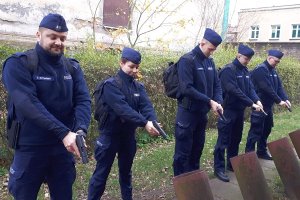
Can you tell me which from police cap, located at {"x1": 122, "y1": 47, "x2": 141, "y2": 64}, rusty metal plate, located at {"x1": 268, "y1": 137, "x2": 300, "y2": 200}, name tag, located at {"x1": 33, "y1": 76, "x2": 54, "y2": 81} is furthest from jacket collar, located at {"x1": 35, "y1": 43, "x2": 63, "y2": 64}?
rusty metal plate, located at {"x1": 268, "y1": 137, "x2": 300, "y2": 200}

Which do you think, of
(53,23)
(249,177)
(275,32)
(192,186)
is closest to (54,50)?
(53,23)

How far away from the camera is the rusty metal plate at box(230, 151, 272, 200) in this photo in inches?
153

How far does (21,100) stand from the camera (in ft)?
9.32

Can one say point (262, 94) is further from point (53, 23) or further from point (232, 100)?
point (53, 23)

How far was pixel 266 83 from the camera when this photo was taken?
249 inches

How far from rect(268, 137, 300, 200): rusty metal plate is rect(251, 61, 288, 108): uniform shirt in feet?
5.60

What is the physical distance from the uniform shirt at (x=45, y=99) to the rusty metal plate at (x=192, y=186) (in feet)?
3.07

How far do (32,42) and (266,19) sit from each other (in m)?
38.3

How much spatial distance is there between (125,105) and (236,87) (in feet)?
7.51

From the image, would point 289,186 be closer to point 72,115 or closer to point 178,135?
point 178,135

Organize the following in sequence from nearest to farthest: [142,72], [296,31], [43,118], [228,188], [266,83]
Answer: [43,118] < [228,188] < [266,83] < [142,72] < [296,31]

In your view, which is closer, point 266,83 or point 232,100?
point 232,100

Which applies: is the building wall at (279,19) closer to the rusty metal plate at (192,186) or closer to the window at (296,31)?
the window at (296,31)

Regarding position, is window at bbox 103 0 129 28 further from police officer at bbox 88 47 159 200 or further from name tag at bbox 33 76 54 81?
name tag at bbox 33 76 54 81
